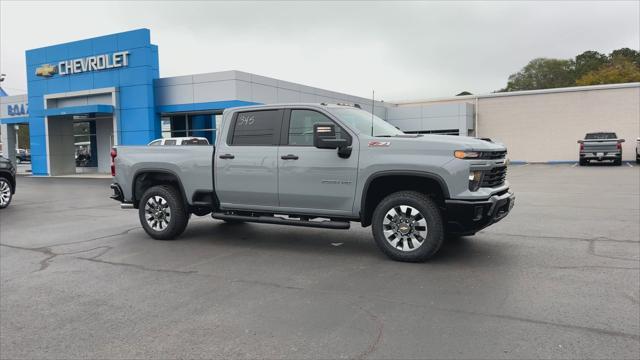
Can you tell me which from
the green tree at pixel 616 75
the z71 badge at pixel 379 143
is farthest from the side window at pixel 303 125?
the green tree at pixel 616 75

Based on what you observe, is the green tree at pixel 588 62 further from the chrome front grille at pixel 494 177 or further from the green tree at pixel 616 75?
the chrome front grille at pixel 494 177

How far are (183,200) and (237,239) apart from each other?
106 centimetres

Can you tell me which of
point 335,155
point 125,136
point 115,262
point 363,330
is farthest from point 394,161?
point 125,136

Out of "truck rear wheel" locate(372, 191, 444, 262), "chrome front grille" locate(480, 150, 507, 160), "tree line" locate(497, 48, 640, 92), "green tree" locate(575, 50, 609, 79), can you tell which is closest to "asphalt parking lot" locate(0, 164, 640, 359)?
"truck rear wheel" locate(372, 191, 444, 262)

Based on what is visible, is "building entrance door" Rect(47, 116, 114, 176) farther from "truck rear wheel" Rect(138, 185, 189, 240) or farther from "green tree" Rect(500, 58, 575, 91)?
"green tree" Rect(500, 58, 575, 91)

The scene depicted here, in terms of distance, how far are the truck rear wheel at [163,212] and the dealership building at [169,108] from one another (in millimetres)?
16668

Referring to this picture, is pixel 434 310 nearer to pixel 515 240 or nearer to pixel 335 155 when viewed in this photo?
pixel 335 155

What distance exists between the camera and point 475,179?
19.4ft

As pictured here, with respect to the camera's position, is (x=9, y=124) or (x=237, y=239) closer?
(x=237, y=239)

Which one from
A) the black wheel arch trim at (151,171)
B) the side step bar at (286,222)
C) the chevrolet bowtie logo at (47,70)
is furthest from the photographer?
the chevrolet bowtie logo at (47,70)

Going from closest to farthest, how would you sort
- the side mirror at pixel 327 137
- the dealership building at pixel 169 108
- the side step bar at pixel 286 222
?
the side mirror at pixel 327 137 < the side step bar at pixel 286 222 < the dealership building at pixel 169 108

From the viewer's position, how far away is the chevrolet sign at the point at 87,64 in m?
27.0

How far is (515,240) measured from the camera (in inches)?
296

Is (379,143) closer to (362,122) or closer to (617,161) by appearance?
(362,122)
